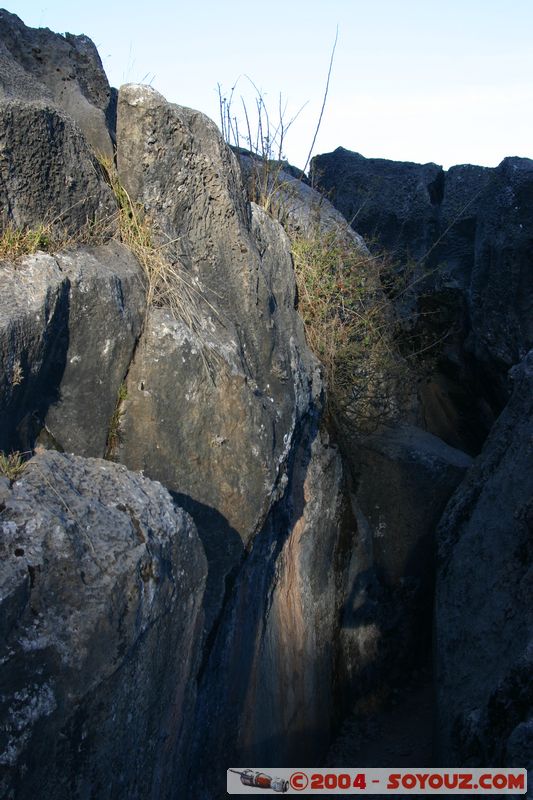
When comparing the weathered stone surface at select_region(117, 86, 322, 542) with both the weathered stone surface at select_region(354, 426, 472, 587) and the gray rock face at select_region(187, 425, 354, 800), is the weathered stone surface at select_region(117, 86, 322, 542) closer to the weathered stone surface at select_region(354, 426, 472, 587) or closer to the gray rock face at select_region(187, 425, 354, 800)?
the gray rock face at select_region(187, 425, 354, 800)

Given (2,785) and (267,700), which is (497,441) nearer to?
(267,700)

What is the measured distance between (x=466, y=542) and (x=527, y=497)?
0.55 metres

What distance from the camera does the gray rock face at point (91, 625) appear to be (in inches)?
78.9

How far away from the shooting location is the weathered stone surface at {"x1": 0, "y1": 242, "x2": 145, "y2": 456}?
299 cm

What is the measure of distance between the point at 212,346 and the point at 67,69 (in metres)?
1.91

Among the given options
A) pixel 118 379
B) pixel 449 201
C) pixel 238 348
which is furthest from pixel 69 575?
pixel 449 201

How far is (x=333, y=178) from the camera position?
27.4 ft

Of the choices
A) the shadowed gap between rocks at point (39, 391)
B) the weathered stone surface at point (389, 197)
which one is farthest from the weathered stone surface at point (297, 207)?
the shadowed gap between rocks at point (39, 391)

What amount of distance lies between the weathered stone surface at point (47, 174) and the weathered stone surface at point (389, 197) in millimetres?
4154

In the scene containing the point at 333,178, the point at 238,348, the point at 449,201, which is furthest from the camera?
the point at 333,178

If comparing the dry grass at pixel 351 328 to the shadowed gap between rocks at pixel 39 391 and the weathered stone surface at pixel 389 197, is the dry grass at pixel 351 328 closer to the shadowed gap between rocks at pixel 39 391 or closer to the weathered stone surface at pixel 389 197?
the weathered stone surface at pixel 389 197

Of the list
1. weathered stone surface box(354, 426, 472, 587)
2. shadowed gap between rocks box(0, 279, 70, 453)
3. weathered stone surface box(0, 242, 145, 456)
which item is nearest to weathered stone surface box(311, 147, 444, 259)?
weathered stone surface box(354, 426, 472, 587)

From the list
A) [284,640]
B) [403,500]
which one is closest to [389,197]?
[403,500]

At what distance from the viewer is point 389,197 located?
802cm
